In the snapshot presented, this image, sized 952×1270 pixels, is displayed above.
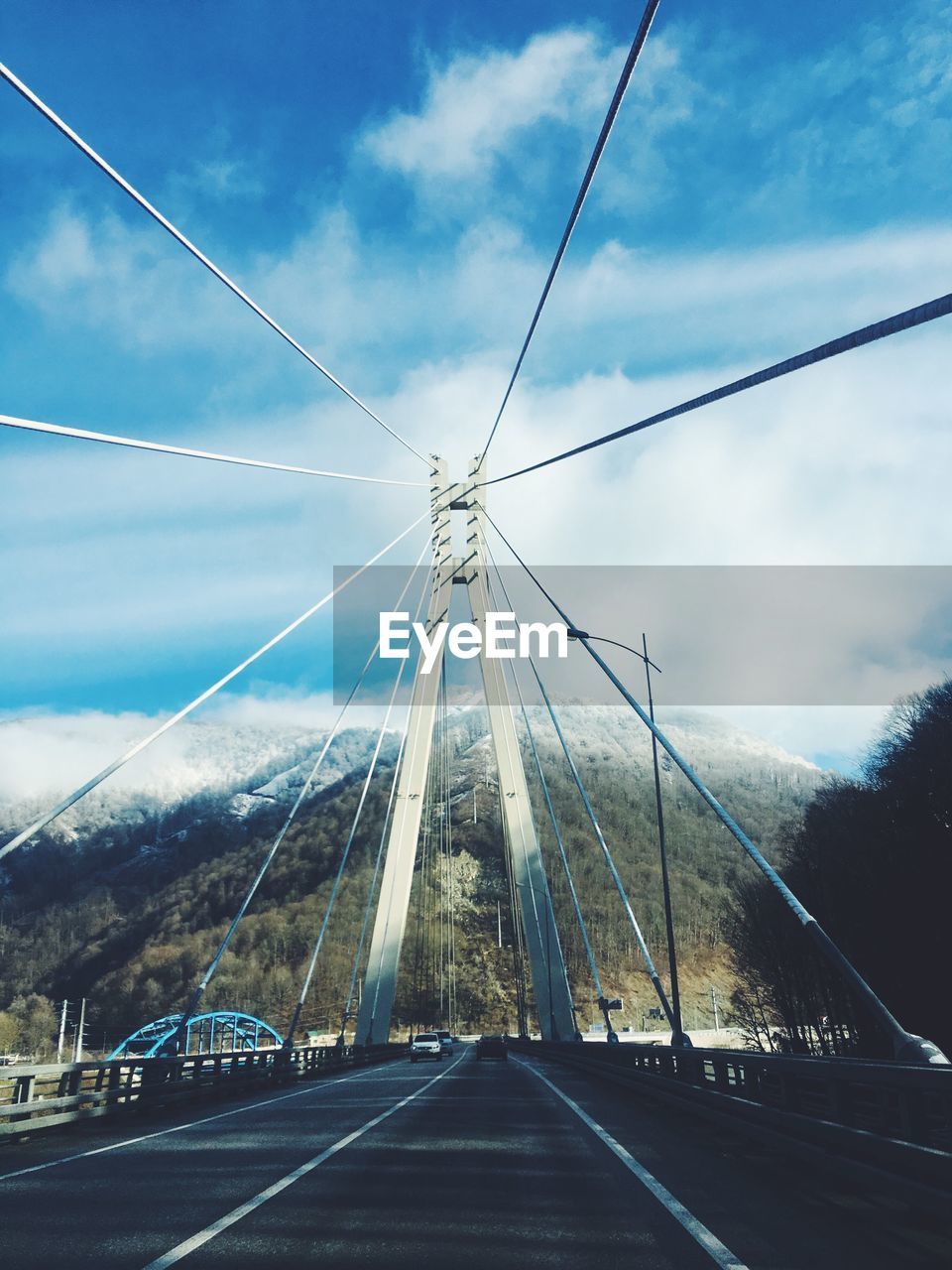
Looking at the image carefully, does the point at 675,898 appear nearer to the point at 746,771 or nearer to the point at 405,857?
the point at 746,771

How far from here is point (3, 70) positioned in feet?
30.8

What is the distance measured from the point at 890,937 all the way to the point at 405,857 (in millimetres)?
19598

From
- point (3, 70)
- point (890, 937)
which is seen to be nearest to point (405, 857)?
point (890, 937)

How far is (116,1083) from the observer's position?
59.8 feet

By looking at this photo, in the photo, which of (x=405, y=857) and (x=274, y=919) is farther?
(x=274, y=919)

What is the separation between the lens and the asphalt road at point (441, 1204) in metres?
5.66

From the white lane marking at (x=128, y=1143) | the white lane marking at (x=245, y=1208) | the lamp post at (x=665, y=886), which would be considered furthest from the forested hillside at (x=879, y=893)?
the white lane marking at (x=245, y=1208)

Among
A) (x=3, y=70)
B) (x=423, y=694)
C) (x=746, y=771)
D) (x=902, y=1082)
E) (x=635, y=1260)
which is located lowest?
(x=635, y=1260)

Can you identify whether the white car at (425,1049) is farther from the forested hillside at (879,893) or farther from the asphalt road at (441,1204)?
the asphalt road at (441,1204)

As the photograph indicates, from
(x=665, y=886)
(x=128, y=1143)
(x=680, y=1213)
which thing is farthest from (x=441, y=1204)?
(x=665, y=886)

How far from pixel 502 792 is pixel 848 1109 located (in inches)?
1413

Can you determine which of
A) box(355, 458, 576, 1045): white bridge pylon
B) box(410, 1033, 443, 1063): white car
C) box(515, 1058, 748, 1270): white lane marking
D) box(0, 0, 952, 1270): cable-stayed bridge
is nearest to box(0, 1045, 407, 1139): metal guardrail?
box(0, 0, 952, 1270): cable-stayed bridge

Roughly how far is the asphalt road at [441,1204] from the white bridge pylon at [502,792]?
29.3 metres

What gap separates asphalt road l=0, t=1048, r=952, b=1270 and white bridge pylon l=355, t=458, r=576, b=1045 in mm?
29316
